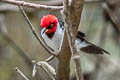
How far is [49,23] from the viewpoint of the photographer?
281cm

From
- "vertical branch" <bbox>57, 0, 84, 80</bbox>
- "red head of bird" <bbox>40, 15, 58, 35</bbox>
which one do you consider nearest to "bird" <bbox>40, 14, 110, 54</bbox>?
"red head of bird" <bbox>40, 15, 58, 35</bbox>

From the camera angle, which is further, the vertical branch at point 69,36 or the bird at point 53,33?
the bird at point 53,33

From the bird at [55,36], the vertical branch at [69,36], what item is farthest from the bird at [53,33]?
the vertical branch at [69,36]

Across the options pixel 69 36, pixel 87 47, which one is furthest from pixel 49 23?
pixel 69 36

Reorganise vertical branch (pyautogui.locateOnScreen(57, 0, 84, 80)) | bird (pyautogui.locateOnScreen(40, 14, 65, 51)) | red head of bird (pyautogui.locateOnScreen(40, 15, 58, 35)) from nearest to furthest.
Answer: vertical branch (pyautogui.locateOnScreen(57, 0, 84, 80)) < red head of bird (pyautogui.locateOnScreen(40, 15, 58, 35)) < bird (pyautogui.locateOnScreen(40, 14, 65, 51))

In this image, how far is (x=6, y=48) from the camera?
4.96 m

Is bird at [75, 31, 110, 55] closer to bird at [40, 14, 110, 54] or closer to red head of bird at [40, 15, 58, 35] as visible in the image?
bird at [40, 14, 110, 54]

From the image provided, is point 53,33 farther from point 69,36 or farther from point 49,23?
point 69,36

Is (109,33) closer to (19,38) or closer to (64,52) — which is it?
(19,38)

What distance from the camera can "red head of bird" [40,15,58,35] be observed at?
275cm

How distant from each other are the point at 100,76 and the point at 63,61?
2840mm

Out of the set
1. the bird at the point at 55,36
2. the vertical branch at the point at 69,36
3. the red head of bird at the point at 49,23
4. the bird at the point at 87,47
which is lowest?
the bird at the point at 87,47

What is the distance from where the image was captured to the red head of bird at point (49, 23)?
275cm

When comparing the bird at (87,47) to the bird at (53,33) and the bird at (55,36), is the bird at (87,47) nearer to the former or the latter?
the bird at (55,36)
